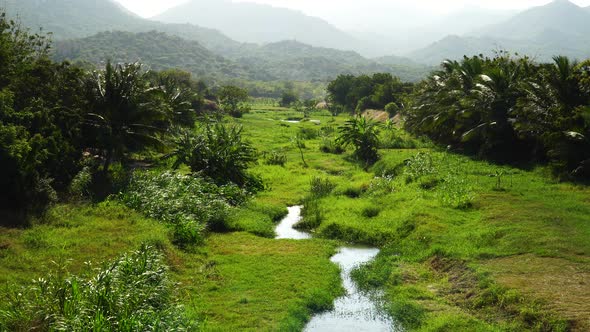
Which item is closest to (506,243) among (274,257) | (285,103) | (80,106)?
(274,257)

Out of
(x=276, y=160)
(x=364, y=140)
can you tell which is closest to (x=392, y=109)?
(x=364, y=140)

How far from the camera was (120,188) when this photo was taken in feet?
66.8

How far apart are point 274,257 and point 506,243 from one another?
23.2ft

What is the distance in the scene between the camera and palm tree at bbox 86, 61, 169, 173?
21.9 meters

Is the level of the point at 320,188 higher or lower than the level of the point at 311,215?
higher

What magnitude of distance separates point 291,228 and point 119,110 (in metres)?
9.39

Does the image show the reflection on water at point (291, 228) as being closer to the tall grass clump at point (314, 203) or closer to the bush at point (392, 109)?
the tall grass clump at point (314, 203)

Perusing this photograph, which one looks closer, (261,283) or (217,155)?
(261,283)

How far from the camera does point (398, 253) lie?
54.6ft

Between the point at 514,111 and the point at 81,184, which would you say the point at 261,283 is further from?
the point at 514,111

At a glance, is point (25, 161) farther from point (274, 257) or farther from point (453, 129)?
point (453, 129)

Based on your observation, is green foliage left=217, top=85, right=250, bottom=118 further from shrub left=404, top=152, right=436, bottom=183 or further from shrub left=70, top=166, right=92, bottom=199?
shrub left=70, top=166, right=92, bottom=199

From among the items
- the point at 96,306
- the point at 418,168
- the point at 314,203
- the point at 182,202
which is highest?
the point at 96,306

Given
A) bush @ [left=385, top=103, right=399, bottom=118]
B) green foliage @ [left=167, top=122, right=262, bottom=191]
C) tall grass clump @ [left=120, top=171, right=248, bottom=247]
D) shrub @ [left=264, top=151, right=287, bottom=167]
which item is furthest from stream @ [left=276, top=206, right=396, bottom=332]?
bush @ [left=385, top=103, right=399, bottom=118]
